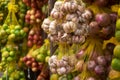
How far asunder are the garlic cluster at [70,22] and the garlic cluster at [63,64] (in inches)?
4.6

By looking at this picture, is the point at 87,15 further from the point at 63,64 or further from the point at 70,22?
the point at 63,64

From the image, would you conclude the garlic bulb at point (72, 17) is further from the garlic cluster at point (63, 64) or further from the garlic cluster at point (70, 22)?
the garlic cluster at point (63, 64)

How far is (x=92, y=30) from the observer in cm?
153

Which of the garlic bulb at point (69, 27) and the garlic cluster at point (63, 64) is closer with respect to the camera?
the garlic bulb at point (69, 27)

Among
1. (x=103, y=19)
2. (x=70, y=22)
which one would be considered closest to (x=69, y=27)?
(x=70, y=22)

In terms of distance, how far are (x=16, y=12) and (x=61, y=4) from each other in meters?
1.49

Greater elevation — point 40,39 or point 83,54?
point 83,54

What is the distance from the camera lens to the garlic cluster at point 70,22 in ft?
4.93

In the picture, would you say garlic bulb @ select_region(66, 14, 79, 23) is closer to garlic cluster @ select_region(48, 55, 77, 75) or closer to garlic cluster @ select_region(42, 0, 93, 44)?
garlic cluster @ select_region(42, 0, 93, 44)

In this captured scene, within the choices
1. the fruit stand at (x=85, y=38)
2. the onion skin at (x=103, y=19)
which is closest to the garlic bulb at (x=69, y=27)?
the fruit stand at (x=85, y=38)

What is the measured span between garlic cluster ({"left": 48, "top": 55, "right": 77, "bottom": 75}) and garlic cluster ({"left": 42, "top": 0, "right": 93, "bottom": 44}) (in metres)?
0.12

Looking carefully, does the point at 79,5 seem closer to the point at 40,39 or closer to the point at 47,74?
the point at 47,74

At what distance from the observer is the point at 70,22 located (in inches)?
58.6

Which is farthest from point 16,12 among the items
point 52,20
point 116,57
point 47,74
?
point 116,57
